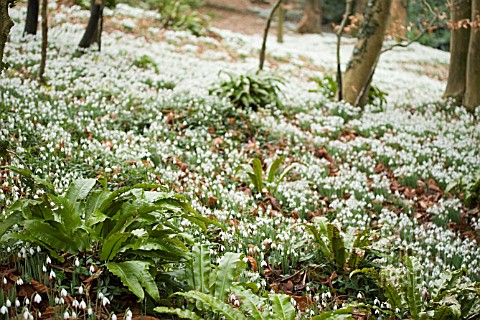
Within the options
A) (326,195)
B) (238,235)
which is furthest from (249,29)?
(238,235)

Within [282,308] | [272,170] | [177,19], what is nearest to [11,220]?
[282,308]

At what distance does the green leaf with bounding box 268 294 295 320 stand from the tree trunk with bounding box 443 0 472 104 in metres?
10.5

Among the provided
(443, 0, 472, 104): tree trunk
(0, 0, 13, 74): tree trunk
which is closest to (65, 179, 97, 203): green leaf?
(0, 0, 13, 74): tree trunk

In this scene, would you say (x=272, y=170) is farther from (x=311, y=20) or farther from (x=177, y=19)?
(x=311, y=20)

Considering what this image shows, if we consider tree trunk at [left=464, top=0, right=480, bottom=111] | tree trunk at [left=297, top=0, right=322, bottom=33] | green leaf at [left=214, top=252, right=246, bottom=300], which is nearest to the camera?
green leaf at [left=214, top=252, right=246, bottom=300]

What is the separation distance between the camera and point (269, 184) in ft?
22.9

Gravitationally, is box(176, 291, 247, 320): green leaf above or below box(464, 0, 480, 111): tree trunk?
below

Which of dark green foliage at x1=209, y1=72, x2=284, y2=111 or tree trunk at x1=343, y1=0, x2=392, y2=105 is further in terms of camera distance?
tree trunk at x1=343, y1=0, x2=392, y2=105

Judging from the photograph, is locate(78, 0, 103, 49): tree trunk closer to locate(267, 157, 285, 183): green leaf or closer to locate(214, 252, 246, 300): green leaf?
locate(267, 157, 285, 183): green leaf

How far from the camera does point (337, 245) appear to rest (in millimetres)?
4895

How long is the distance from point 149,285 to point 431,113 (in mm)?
10115

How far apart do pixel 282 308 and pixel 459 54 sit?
36.1 ft

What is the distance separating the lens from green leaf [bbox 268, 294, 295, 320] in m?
3.57

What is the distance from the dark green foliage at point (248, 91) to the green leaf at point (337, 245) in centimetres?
551
